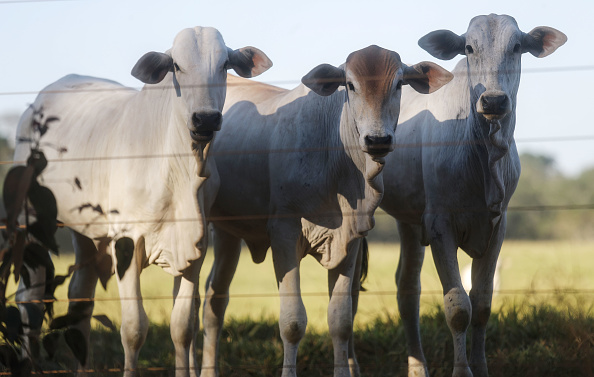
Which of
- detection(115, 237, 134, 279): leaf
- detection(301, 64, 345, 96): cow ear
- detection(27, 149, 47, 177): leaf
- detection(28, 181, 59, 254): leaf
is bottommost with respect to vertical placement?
detection(115, 237, 134, 279): leaf

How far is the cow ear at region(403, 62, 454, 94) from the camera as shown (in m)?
5.20

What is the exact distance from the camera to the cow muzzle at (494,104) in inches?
187

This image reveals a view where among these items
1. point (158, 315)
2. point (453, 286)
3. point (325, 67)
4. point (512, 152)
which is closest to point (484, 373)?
point (453, 286)

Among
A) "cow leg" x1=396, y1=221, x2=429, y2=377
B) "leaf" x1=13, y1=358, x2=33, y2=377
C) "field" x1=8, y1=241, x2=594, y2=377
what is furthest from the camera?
"cow leg" x1=396, y1=221, x2=429, y2=377

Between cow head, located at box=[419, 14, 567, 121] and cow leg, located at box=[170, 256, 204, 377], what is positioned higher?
cow head, located at box=[419, 14, 567, 121]

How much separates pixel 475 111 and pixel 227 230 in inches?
75.5

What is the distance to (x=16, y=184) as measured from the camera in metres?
3.14

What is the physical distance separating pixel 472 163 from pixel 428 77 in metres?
0.59

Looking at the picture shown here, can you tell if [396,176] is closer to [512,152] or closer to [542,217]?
[512,152]

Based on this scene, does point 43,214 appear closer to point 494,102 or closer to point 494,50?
point 494,102

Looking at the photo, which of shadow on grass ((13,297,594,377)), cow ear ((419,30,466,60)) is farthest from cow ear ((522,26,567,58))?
shadow on grass ((13,297,594,377))

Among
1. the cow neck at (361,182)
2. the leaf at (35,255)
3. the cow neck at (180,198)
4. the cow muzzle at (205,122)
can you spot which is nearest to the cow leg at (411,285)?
the cow neck at (361,182)

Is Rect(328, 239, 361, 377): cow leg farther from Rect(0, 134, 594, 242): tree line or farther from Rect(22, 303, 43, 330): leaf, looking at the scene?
Rect(0, 134, 594, 242): tree line

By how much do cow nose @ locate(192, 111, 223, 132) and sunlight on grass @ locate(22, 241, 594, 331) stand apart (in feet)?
3.01
